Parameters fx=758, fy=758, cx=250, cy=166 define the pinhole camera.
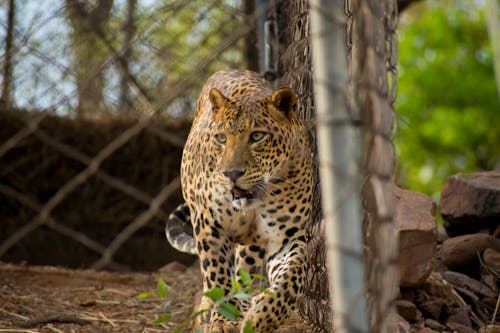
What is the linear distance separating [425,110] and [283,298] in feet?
77.9

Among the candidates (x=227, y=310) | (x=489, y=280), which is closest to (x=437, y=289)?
(x=489, y=280)

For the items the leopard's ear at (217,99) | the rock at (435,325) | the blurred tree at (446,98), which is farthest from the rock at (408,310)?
the blurred tree at (446,98)

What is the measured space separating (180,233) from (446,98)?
73.6ft

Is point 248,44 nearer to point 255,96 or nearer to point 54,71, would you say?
point 54,71

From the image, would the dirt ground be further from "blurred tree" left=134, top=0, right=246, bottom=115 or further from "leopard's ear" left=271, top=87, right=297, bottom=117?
"blurred tree" left=134, top=0, right=246, bottom=115

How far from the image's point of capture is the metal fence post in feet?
6.62

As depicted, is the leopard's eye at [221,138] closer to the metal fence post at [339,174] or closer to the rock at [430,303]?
the rock at [430,303]

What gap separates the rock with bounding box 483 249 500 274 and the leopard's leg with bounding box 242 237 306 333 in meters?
1.80

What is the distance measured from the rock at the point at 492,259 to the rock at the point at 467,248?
0.11 meters

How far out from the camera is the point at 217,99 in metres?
4.71

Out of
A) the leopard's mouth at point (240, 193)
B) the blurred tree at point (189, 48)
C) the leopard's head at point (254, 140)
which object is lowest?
the leopard's mouth at point (240, 193)

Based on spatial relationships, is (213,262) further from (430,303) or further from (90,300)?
(430,303)

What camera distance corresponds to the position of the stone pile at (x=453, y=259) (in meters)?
5.20

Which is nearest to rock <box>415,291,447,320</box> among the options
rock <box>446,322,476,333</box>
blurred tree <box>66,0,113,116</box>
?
rock <box>446,322,476,333</box>
